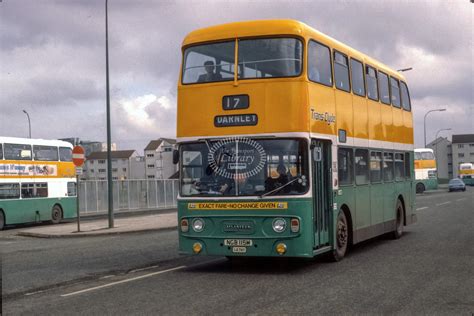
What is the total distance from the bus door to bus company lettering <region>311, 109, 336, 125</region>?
1.20 ft

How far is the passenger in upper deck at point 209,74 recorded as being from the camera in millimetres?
11562

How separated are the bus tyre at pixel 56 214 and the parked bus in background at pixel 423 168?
131 ft

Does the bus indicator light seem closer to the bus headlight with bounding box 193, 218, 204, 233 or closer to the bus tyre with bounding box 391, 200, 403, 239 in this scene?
the bus headlight with bounding box 193, 218, 204, 233

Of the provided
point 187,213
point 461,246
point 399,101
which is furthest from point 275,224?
point 399,101

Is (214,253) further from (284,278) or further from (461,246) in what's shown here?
(461,246)

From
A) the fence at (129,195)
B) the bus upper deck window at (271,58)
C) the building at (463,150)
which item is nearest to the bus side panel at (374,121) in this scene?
the bus upper deck window at (271,58)

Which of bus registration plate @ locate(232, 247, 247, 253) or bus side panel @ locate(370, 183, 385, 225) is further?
bus side panel @ locate(370, 183, 385, 225)

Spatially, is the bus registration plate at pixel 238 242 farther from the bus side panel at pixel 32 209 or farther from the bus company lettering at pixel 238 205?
the bus side panel at pixel 32 209

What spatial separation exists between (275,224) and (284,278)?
0.86 m

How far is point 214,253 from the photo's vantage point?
1120cm

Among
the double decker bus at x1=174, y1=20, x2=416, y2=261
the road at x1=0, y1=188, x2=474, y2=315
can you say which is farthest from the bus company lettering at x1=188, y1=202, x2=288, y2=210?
the road at x1=0, y1=188, x2=474, y2=315

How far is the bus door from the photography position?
11375 mm

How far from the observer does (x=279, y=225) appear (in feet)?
35.6

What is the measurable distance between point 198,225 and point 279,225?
140 cm
